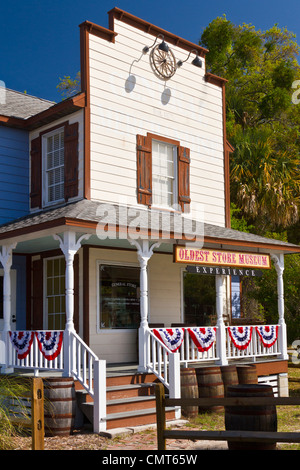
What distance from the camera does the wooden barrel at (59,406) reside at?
10023 mm

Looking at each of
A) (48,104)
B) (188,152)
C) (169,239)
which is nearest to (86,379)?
(169,239)

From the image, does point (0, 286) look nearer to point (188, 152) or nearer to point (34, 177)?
point (34, 177)

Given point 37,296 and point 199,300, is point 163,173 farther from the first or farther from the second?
point 37,296

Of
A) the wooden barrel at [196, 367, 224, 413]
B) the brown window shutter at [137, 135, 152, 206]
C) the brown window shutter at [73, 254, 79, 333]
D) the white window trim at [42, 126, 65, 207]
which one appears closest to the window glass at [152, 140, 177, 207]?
the brown window shutter at [137, 135, 152, 206]

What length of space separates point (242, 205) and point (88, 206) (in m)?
12.4

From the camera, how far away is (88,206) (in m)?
12.9

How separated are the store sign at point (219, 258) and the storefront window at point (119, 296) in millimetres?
2014

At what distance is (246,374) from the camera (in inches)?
523

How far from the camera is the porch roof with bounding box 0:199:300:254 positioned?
11359 millimetres

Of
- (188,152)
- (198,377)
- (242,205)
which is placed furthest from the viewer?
(242,205)

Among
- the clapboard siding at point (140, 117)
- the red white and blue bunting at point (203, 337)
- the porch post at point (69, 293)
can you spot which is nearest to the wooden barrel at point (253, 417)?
the porch post at point (69, 293)

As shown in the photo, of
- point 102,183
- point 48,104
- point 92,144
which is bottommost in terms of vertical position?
point 102,183

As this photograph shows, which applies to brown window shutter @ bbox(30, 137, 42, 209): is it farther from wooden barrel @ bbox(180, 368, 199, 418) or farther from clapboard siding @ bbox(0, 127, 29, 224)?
wooden barrel @ bbox(180, 368, 199, 418)

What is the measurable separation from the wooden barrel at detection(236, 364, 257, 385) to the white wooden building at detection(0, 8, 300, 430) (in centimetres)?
51
